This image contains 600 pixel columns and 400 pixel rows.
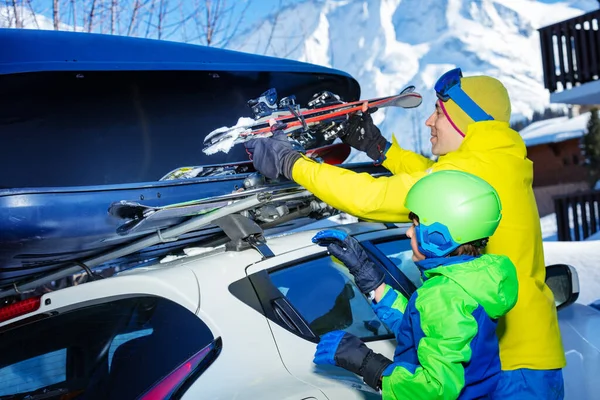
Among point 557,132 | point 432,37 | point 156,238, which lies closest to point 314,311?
point 156,238

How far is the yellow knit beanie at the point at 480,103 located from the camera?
116 inches

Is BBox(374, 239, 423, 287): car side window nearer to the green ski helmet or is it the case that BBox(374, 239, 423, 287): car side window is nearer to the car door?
the car door

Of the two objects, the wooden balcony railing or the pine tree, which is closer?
the wooden balcony railing

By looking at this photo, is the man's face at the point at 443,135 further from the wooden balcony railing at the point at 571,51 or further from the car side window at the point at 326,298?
the wooden balcony railing at the point at 571,51

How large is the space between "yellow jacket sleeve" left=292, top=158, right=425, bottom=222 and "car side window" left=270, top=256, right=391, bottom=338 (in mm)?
409

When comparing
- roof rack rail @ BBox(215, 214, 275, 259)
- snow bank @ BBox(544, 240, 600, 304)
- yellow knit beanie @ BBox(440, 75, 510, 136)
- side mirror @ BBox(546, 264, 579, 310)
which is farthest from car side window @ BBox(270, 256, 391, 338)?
snow bank @ BBox(544, 240, 600, 304)

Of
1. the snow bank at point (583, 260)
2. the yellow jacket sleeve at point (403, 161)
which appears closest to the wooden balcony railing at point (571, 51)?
the snow bank at point (583, 260)

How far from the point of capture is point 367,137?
144 inches

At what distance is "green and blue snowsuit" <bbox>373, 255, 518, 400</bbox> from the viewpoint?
2.11 m

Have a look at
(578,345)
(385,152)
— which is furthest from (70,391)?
(578,345)

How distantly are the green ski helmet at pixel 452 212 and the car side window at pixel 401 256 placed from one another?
1.06m

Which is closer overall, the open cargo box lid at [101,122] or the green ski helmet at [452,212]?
the green ski helmet at [452,212]

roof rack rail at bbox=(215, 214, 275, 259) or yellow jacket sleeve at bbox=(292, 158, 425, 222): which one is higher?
yellow jacket sleeve at bbox=(292, 158, 425, 222)

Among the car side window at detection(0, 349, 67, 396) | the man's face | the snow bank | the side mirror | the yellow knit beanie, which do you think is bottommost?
the snow bank
